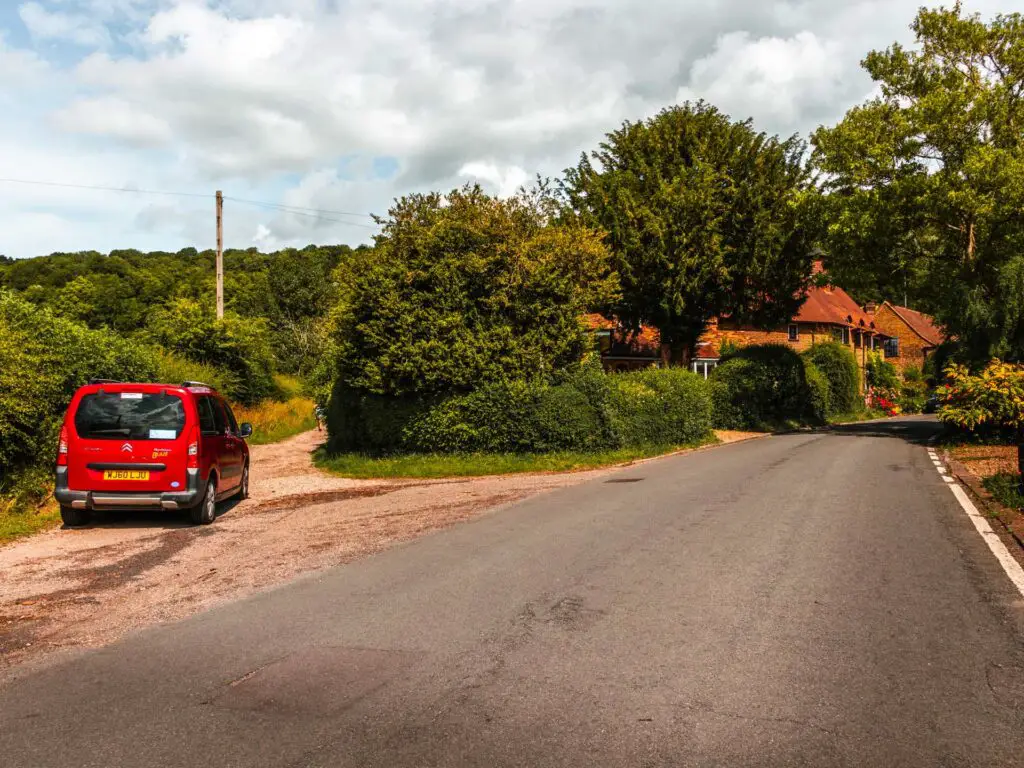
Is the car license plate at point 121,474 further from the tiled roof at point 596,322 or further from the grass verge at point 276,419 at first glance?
the grass verge at point 276,419

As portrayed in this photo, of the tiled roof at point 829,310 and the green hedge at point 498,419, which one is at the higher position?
the tiled roof at point 829,310

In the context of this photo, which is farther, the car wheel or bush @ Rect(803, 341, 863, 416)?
bush @ Rect(803, 341, 863, 416)

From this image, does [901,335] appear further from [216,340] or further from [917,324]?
[216,340]

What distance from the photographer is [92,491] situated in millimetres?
9984

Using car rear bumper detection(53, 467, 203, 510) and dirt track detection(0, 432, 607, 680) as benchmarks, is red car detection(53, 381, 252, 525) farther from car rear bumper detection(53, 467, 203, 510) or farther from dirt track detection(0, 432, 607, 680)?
dirt track detection(0, 432, 607, 680)

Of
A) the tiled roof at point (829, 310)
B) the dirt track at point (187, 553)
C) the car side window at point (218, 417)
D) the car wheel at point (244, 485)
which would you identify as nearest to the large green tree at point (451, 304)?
the dirt track at point (187, 553)

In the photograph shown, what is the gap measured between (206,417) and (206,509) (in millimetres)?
1342

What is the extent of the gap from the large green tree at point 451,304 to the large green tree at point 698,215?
38.1ft

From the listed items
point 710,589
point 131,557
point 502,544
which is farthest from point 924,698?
point 131,557

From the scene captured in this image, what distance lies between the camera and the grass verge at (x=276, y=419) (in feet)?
92.1

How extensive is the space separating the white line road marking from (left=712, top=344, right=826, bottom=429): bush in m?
20.3

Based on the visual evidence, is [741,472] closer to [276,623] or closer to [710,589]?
[710,589]

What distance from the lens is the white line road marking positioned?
706 cm

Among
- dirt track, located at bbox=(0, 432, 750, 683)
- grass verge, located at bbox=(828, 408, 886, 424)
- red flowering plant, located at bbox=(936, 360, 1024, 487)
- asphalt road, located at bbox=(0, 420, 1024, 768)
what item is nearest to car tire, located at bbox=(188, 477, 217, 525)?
dirt track, located at bbox=(0, 432, 750, 683)
